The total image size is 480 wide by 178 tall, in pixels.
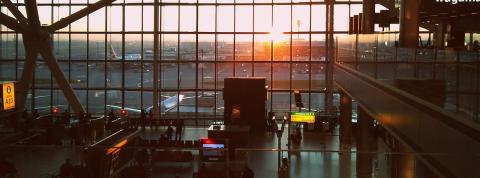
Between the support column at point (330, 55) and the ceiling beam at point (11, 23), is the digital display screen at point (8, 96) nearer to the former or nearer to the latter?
the ceiling beam at point (11, 23)

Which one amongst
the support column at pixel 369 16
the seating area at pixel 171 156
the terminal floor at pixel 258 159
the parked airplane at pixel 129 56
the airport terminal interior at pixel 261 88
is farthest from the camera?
the parked airplane at pixel 129 56

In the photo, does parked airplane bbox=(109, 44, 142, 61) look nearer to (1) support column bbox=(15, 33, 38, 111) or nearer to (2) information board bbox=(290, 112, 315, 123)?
(1) support column bbox=(15, 33, 38, 111)

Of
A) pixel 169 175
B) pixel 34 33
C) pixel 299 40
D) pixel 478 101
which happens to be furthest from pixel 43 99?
pixel 478 101

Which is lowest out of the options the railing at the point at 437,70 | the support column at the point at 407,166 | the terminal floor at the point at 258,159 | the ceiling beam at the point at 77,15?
the terminal floor at the point at 258,159

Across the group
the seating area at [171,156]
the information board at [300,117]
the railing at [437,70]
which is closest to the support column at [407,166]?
the railing at [437,70]

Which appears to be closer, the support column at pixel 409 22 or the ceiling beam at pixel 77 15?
the support column at pixel 409 22

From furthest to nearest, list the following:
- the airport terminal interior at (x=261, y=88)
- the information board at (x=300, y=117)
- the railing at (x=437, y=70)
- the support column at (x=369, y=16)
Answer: the information board at (x=300, y=117) → the support column at (x=369, y=16) → the airport terminal interior at (x=261, y=88) → the railing at (x=437, y=70)

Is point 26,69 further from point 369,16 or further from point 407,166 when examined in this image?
point 407,166

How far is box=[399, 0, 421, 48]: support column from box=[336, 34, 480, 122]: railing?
32cm

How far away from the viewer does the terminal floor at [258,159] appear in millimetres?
9598

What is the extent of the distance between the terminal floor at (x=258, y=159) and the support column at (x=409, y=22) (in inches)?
104

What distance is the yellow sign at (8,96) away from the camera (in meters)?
25.3

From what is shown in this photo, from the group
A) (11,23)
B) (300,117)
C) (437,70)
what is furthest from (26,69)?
(437,70)

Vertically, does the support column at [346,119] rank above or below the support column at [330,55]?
below
